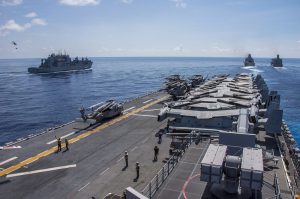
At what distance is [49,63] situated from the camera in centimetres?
16000

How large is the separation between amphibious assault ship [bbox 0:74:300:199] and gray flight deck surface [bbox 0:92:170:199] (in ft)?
0.26

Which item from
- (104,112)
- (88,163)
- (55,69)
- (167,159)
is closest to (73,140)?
(88,163)

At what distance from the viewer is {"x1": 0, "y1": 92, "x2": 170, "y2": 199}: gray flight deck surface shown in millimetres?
22766

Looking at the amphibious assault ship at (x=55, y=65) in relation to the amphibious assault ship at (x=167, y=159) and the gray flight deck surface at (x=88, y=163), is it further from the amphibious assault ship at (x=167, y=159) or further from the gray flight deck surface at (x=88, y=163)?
the gray flight deck surface at (x=88, y=163)

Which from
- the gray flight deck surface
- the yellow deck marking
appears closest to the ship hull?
the yellow deck marking

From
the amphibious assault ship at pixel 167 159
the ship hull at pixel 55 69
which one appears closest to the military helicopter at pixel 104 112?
the amphibious assault ship at pixel 167 159

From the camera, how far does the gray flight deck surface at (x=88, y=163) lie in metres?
22.8

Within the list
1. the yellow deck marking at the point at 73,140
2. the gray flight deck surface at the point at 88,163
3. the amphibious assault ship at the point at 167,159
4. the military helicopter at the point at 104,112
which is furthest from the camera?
the military helicopter at the point at 104,112

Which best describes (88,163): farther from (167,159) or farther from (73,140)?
(73,140)

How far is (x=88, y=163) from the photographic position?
28.0 metres

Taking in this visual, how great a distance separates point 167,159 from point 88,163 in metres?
7.64

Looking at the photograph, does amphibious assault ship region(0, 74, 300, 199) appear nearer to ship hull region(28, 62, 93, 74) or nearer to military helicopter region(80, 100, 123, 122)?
military helicopter region(80, 100, 123, 122)

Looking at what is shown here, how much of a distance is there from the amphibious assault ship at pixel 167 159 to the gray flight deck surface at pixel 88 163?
3.2 inches

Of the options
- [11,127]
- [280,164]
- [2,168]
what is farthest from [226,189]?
[11,127]
